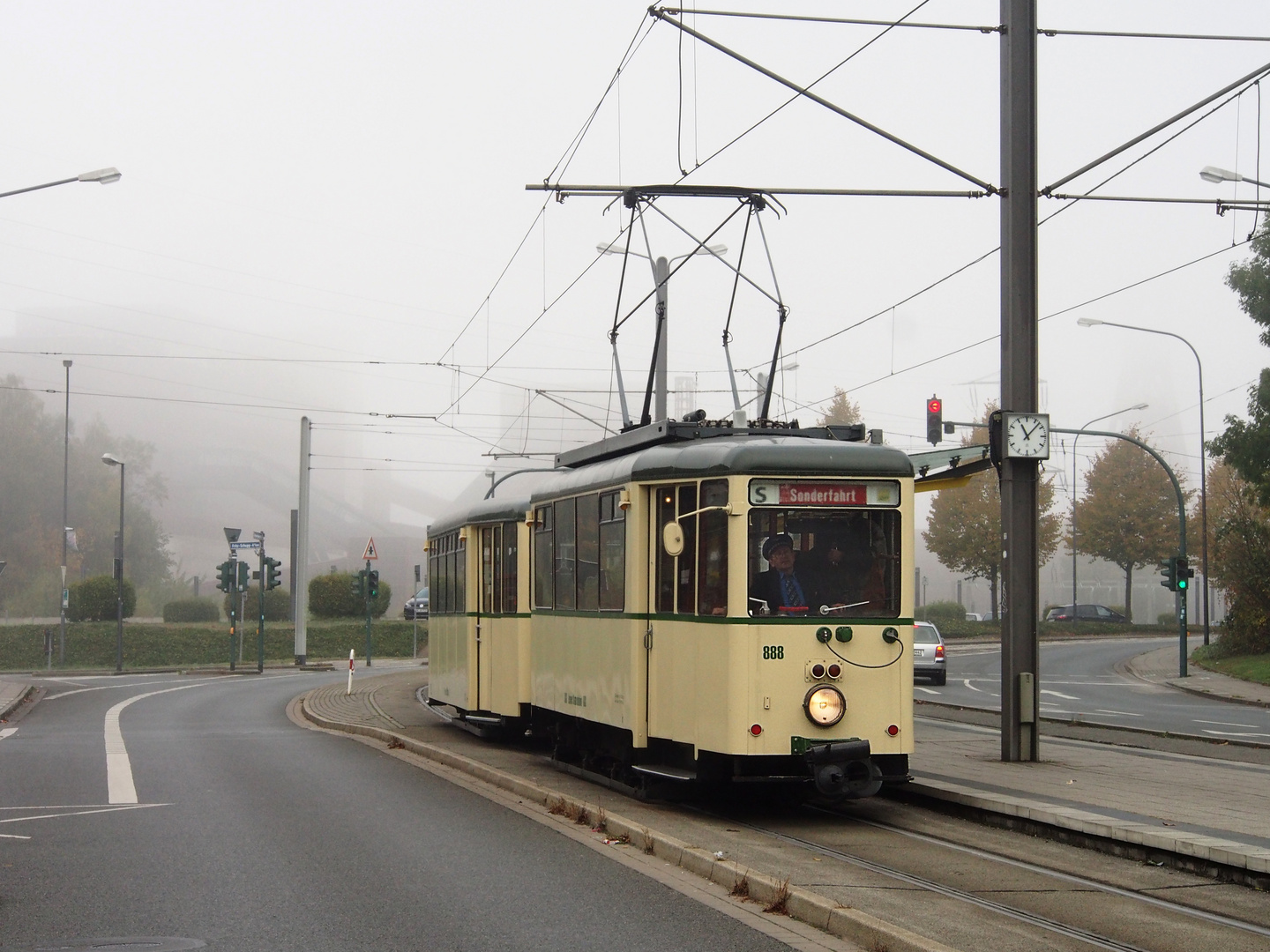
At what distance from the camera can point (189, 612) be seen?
64.0m

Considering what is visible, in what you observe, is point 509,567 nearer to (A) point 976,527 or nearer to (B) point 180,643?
(B) point 180,643

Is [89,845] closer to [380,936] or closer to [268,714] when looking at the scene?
[380,936]

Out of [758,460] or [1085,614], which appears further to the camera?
[1085,614]

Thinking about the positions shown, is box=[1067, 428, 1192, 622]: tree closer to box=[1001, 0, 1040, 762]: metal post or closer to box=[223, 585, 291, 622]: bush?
box=[223, 585, 291, 622]: bush

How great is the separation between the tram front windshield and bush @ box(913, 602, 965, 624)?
188ft

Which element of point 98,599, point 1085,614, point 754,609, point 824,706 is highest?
point 754,609

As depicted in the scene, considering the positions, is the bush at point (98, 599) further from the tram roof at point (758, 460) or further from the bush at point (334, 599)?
the tram roof at point (758, 460)

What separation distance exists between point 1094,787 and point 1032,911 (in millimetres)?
5125

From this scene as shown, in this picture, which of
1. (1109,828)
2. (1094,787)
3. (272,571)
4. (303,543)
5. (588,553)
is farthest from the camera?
(272,571)

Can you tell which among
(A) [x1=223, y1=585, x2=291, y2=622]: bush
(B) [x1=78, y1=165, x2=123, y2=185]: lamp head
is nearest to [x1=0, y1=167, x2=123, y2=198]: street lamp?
(B) [x1=78, y1=165, x2=123, y2=185]: lamp head

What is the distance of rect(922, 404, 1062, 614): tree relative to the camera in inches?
2483

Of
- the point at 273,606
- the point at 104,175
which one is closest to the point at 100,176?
the point at 104,175

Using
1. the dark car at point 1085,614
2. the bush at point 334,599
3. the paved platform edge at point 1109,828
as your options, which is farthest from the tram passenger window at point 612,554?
the dark car at point 1085,614

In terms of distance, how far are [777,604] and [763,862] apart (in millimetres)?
2572
